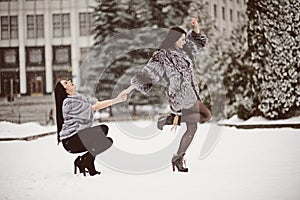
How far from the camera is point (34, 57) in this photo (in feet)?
7.71

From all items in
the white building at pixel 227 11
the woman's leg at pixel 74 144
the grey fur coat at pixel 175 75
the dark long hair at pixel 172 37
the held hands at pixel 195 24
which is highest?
the white building at pixel 227 11

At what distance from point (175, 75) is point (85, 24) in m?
0.62

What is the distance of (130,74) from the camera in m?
2.50

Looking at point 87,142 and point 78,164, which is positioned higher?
point 87,142

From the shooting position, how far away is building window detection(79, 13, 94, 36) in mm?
2575

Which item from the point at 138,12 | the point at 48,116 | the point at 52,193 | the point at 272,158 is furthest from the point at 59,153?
the point at 272,158

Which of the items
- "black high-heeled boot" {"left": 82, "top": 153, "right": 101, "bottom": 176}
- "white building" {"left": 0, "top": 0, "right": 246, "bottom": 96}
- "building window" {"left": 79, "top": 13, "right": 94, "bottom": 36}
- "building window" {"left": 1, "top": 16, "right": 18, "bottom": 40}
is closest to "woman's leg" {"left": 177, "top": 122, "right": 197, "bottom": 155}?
"black high-heeled boot" {"left": 82, "top": 153, "right": 101, "bottom": 176}

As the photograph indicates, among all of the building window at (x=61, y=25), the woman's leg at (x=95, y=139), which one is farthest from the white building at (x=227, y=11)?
the woman's leg at (x=95, y=139)

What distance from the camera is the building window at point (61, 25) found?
7.91 ft

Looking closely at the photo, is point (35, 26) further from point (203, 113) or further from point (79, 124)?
point (203, 113)

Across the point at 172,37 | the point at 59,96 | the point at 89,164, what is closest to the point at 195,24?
the point at 172,37

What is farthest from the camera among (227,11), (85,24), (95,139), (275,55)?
(275,55)

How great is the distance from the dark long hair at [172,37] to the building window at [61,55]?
517 mm

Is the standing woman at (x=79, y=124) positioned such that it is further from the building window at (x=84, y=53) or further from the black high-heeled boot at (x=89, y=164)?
the building window at (x=84, y=53)
